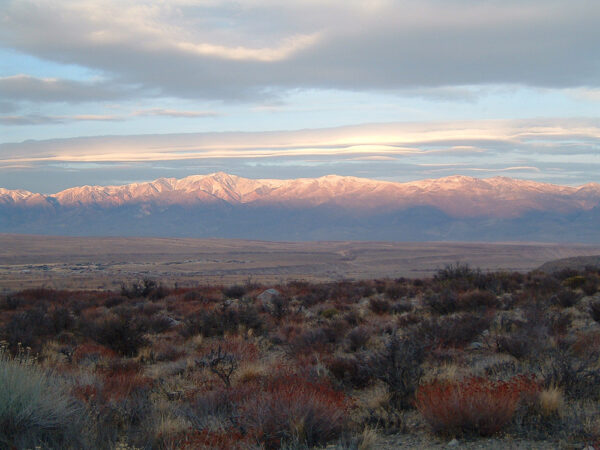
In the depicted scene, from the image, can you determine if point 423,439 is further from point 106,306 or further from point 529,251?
point 529,251

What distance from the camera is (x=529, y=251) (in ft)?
409

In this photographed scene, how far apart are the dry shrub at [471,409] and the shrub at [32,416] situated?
13.2 feet

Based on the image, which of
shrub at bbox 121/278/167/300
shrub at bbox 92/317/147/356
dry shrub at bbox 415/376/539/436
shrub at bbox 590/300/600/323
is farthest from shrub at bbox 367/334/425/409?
shrub at bbox 121/278/167/300

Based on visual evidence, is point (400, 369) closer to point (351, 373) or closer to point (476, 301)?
point (351, 373)

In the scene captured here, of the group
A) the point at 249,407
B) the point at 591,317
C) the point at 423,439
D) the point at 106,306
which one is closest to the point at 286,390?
the point at 249,407

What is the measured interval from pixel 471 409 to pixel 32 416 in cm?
496

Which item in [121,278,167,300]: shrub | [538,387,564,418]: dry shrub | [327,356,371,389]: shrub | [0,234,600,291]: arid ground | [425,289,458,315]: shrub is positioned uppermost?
[538,387,564,418]: dry shrub

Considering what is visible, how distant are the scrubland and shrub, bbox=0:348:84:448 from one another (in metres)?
0.02

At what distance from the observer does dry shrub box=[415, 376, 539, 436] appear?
A: 5.90 m

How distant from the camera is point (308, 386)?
23.9ft

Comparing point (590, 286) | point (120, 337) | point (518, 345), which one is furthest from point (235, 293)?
point (518, 345)

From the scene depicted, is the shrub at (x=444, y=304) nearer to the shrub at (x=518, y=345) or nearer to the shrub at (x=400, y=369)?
the shrub at (x=518, y=345)

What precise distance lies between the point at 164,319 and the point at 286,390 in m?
12.5

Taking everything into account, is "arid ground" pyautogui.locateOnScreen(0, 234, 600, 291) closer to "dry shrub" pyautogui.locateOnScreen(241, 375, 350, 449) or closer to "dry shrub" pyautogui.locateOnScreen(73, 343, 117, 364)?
"dry shrub" pyautogui.locateOnScreen(73, 343, 117, 364)
